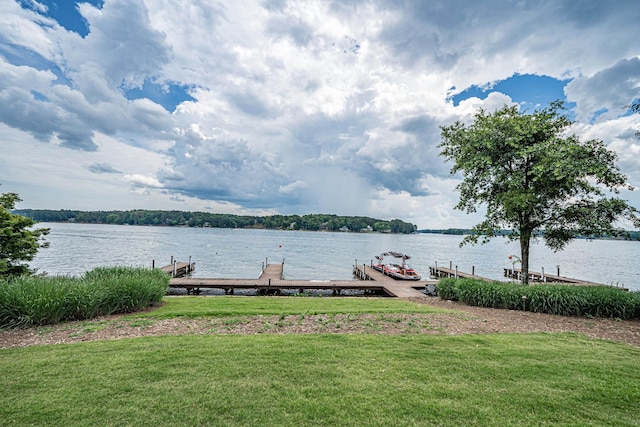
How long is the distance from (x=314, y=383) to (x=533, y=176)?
12136mm

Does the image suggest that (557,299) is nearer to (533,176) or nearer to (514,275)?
(533,176)

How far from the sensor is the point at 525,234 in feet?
42.1

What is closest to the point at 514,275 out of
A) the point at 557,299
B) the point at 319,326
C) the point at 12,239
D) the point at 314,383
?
the point at 557,299

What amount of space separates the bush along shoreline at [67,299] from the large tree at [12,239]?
3959mm

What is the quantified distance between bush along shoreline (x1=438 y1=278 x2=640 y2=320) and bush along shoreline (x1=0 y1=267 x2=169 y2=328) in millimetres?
11517

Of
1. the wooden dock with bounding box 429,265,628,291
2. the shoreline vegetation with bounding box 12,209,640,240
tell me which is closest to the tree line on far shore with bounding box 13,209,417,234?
the shoreline vegetation with bounding box 12,209,640,240

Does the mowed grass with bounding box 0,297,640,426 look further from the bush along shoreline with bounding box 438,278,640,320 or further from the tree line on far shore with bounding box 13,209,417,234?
the tree line on far shore with bounding box 13,209,417,234

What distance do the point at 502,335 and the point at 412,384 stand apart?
3967 millimetres

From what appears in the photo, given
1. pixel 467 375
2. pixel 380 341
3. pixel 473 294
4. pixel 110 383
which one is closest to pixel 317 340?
pixel 380 341

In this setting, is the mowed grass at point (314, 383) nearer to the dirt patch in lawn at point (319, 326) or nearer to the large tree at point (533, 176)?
the dirt patch in lawn at point (319, 326)

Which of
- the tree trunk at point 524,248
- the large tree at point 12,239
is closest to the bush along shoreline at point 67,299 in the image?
the large tree at point 12,239

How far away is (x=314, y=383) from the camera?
13.6ft

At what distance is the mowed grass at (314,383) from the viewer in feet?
11.2

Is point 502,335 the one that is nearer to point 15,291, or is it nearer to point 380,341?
point 380,341
